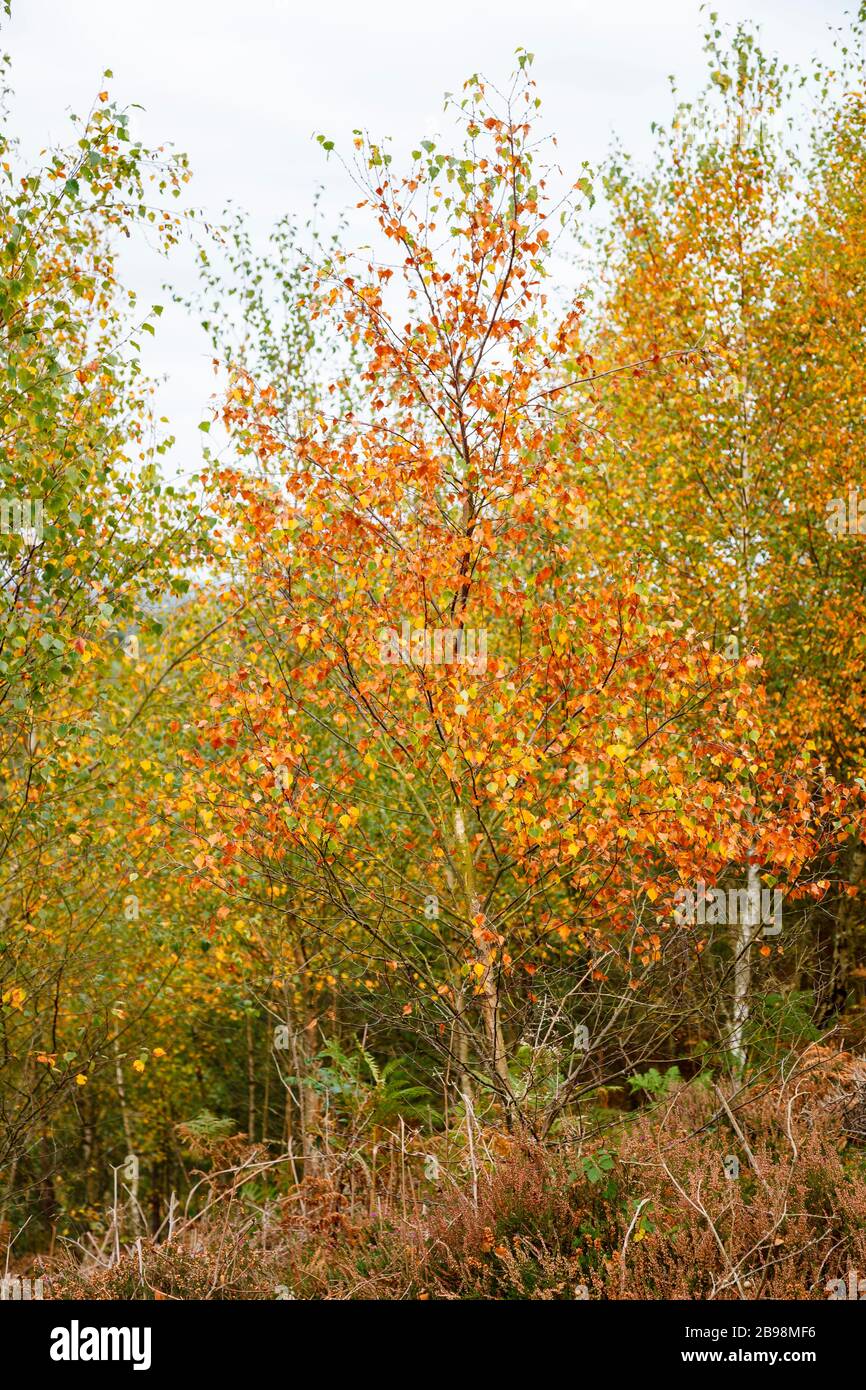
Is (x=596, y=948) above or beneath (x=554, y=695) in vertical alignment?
beneath

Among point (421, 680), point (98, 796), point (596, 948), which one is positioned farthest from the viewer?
point (98, 796)

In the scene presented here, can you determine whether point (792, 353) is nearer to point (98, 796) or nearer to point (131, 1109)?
point (98, 796)

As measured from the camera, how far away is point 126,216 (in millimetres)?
9633

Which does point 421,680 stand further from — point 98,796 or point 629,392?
point 629,392

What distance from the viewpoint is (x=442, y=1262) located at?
6.85 m
